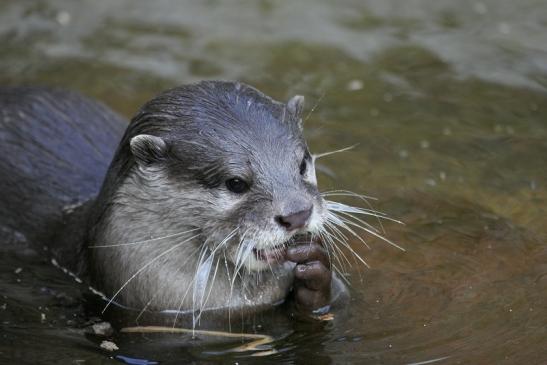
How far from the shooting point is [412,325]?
418 cm

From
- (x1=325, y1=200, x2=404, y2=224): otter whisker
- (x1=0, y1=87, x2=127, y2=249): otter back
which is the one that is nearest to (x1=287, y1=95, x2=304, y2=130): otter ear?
(x1=325, y1=200, x2=404, y2=224): otter whisker

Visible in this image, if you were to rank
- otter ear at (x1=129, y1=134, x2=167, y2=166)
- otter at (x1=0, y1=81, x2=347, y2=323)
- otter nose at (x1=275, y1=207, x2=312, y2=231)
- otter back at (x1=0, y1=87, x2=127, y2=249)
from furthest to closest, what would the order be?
otter back at (x1=0, y1=87, x2=127, y2=249)
otter ear at (x1=129, y1=134, x2=167, y2=166)
otter at (x1=0, y1=81, x2=347, y2=323)
otter nose at (x1=275, y1=207, x2=312, y2=231)

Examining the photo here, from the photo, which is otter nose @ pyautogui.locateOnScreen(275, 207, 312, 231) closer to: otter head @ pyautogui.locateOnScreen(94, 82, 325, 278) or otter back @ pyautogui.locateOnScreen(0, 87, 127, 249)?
otter head @ pyautogui.locateOnScreen(94, 82, 325, 278)

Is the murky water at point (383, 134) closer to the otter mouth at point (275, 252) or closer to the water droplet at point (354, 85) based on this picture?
the water droplet at point (354, 85)

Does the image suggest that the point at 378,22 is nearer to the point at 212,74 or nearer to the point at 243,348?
the point at 212,74

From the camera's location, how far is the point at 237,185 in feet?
13.7

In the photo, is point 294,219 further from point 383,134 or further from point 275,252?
point 383,134

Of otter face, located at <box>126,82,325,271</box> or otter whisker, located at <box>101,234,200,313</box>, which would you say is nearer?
otter face, located at <box>126,82,325,271</box>

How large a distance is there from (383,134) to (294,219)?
1.97 meters

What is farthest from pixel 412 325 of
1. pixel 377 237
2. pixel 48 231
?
pixel 48 231

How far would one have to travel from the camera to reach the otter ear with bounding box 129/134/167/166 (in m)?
4.23

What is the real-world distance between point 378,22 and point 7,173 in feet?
9.51

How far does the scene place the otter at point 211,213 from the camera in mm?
4125

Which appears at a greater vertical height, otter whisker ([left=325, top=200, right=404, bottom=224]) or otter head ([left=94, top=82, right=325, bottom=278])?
otter head ([left=94, top=82, right=325, bottom=278])
